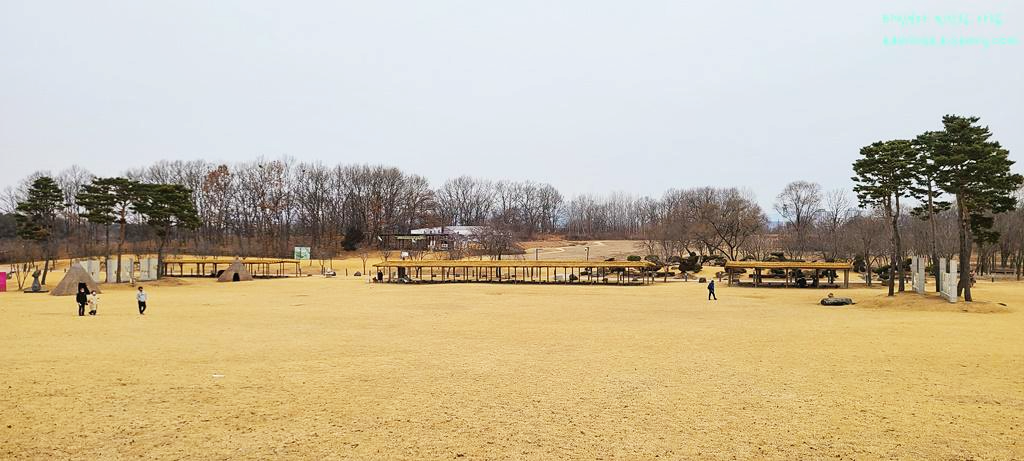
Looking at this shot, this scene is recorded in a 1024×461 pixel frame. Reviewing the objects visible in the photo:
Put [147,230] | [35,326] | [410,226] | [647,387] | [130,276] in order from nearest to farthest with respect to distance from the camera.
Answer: [647,387] < [35,326] < [130,276] < [147,230] < [410,226]

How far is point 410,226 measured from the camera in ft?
364

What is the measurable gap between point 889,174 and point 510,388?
34.1 metres

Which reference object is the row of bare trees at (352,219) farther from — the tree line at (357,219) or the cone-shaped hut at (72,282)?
the cone-shaped hut at (72,282)

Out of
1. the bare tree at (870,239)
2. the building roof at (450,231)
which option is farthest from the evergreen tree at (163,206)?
the bare tree at (870,239)

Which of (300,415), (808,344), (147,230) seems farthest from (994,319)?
(147,230)

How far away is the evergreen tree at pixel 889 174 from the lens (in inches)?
1430

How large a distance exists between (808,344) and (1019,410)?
8.25 metres

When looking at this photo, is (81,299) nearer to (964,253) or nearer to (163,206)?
(163,206)

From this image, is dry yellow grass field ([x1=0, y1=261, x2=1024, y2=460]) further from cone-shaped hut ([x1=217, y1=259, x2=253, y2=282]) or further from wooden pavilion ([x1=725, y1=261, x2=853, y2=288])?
cone-shaped hut ([x1=217, y1=259, x2=253, y2=282])

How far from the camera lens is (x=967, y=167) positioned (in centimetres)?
3206

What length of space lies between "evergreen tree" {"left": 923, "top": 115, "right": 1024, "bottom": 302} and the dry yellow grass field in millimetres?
8343

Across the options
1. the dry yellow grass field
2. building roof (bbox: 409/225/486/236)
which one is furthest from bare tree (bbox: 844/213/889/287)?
building roof (bbox: 409/225/486/236)

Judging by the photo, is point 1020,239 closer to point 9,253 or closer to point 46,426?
point 46,426

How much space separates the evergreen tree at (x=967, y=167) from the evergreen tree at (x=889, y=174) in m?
1.88
